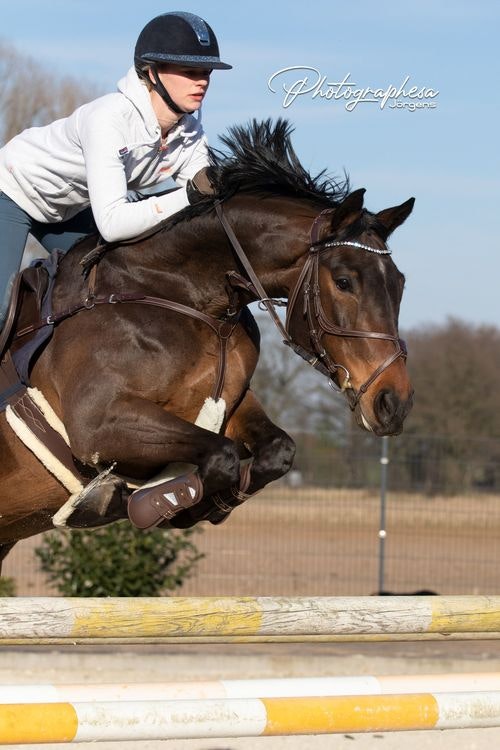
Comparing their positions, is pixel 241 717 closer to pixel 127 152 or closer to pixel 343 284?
pixel 343 284

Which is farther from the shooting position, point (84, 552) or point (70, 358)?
point (84, 552)

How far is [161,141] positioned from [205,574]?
381 inches

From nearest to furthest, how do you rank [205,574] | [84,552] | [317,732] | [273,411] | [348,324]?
[317,732] < [348,324] < [84,552] < [205,574] < [273,411]

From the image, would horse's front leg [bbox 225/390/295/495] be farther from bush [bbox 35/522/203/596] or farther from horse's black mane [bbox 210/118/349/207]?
bush [bbox 35/522/203/596]

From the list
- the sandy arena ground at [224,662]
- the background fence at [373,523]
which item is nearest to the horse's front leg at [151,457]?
the sandy arena ground at [224,662]

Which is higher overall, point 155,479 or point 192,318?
point 192,318

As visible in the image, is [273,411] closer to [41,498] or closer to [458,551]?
[458,551]

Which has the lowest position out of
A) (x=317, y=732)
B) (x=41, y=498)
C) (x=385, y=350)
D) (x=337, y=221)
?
(x=317, y=732)

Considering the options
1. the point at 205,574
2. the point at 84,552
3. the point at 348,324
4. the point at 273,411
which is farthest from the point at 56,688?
the point at 273,411

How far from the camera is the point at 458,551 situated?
14.1 meters

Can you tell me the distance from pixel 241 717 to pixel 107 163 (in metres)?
2.14

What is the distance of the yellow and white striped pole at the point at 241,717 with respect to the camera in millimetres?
3264

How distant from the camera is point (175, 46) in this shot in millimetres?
4445

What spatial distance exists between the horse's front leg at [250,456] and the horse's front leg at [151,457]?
0.44 feet
